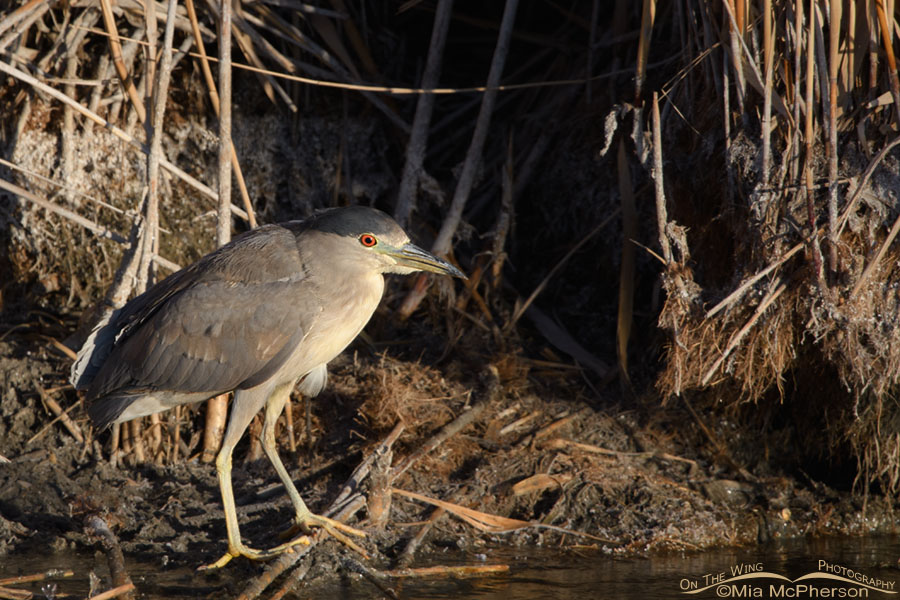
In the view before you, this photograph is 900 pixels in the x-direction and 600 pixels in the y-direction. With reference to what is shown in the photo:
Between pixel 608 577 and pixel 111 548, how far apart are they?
7.01ft

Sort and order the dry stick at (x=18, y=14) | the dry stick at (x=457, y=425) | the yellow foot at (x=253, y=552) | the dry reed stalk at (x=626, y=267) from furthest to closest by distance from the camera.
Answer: the dry reed stalk at (x=626, y=267) < the dry stick at (x=18, y=14) < the dry stick at (x=457, y=425) < the yellow foot at (x=253, y=552)

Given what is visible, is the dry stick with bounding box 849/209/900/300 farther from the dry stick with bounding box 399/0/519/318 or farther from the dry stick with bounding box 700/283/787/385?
the dry stick with bounding box 399/0/519/318

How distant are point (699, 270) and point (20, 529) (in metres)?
3.47

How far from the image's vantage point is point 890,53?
3.85 m

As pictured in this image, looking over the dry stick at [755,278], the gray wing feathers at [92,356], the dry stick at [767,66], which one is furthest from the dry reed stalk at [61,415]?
the dry stick at [767,66]

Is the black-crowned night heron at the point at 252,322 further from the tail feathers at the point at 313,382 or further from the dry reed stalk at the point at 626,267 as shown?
the dry reed stalk at the point at 626,267

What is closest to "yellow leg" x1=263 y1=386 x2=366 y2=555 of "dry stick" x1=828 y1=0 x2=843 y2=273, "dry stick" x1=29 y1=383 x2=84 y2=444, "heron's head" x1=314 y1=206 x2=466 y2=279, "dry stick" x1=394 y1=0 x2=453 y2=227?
"heron's head" x1=314 y1=206 x2=466 y2=279

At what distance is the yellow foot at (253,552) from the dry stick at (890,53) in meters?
3.14

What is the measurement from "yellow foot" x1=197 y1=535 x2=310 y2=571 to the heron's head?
4.13 feet

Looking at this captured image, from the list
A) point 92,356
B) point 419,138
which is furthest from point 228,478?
point 419,138

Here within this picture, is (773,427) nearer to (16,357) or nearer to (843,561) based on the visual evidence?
(843,561)

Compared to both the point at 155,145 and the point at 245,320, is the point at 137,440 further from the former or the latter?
the point at 155,145

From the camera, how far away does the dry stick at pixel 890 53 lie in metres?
3.80

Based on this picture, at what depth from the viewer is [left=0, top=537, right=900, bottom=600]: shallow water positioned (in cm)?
372
